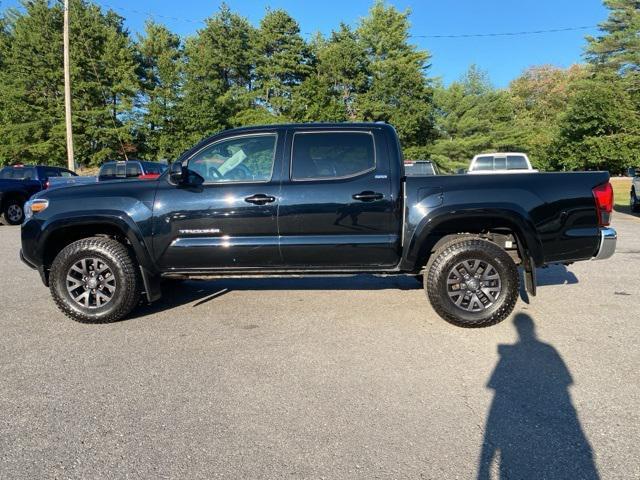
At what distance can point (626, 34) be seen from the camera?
36.8 meters

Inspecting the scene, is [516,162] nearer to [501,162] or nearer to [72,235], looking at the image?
[501,162]

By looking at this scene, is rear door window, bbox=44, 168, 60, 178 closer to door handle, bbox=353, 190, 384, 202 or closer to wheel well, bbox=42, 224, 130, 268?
wheel well, bbox=42, 224, 130, 268

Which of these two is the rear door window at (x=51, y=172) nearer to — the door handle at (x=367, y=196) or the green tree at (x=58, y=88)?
the door handle at (x=367, y=196)

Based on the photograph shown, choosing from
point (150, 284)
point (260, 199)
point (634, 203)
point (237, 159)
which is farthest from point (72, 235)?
point (634, 203)

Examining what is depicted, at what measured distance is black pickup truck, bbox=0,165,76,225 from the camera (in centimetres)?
1443

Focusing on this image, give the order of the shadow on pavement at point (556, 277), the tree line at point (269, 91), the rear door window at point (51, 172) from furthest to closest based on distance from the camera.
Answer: the tree line at point (269, 91), the rear door window at point (51, 172), the shadow on pavement at point (556, 277)

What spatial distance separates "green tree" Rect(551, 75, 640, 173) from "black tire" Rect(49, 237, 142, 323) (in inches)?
1434

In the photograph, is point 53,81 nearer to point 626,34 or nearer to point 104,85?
point 104,85

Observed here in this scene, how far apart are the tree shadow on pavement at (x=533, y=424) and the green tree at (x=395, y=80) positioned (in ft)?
119

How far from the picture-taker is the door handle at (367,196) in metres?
4.49

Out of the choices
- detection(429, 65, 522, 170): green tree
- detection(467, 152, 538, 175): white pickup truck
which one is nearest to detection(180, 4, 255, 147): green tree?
detection(429, 65, 522, 170): green tree

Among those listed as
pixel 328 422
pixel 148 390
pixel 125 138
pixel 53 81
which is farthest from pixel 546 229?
pixel 53 81

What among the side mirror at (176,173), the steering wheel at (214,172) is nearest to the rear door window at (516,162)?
the steering wheel at (214,172)

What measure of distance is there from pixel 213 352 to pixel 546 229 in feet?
10.5
